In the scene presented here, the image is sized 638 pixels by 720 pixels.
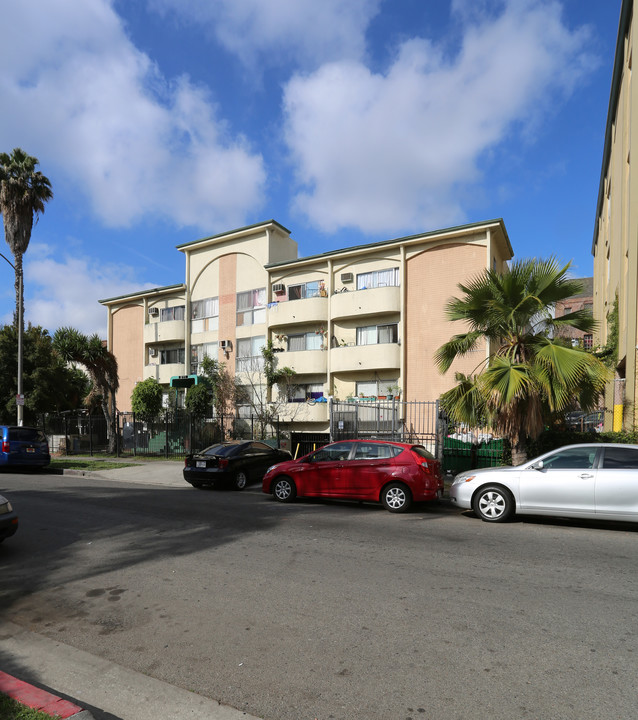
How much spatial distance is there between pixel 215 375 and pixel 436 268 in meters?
13.3

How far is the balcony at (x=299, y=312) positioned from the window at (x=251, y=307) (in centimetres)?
120

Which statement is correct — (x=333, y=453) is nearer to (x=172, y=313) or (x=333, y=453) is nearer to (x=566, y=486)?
(x=566, y=486)

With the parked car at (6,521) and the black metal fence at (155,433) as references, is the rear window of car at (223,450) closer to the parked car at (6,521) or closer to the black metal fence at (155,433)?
the black metal fence at (155,433)

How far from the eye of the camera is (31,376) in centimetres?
2708

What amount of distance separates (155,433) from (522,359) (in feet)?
65.9

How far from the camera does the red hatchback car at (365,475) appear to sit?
10.7 m

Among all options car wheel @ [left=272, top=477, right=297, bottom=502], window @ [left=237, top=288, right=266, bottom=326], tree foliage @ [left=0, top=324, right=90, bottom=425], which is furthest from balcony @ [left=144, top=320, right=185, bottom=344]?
car wheel @ [left=272, top=477, right=297, bottom=502]

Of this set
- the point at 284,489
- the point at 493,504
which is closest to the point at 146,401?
the point at 284,489

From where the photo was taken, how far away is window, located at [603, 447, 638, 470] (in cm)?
882

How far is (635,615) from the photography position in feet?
16.2

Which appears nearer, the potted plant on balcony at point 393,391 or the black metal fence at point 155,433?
the black metal fence at point 155,433

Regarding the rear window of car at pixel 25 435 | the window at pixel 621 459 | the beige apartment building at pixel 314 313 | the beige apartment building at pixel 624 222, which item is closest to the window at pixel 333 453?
the window at pixel 621 459

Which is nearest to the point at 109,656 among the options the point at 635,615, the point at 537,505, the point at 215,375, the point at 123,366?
the point at 635,615

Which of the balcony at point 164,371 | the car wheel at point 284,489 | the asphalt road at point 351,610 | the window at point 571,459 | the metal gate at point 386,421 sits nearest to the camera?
the asphalt road at point 351,610
